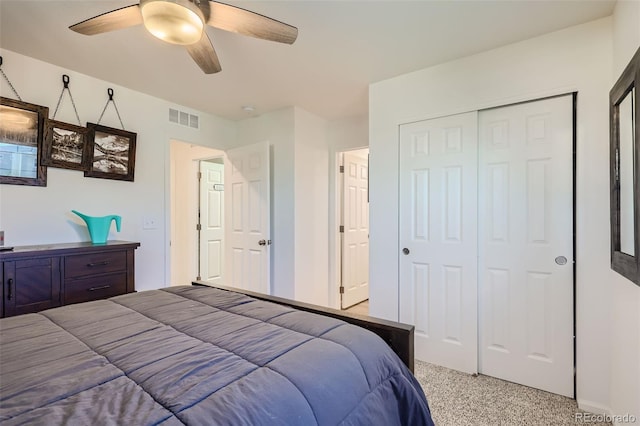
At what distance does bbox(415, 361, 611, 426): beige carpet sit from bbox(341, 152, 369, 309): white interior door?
75.8 inches

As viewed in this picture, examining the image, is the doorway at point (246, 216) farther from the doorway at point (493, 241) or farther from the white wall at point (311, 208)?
the doorway at point (493, 241)

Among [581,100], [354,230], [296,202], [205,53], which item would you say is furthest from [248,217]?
A: [581,100]

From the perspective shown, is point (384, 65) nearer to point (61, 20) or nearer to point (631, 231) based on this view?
point (631, 231)

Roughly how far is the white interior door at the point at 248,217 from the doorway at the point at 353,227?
1.01 meters

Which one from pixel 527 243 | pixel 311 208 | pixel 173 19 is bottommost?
pixel 527 243

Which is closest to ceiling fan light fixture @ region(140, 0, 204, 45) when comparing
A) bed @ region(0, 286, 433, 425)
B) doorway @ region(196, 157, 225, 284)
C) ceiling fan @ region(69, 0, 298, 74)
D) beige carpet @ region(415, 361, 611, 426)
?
ceiling fan @ region(69, 0, 298, 74)

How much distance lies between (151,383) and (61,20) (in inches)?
92.4

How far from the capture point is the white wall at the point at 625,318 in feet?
5.00

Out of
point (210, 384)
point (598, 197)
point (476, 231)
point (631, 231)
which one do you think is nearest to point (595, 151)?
point (598, 197)

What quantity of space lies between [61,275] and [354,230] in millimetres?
3119

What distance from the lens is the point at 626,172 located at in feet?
5.41

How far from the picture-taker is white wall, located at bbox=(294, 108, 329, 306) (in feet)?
11.9

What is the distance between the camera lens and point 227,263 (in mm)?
4027

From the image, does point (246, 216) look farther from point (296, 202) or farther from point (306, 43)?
point (306, 43)
